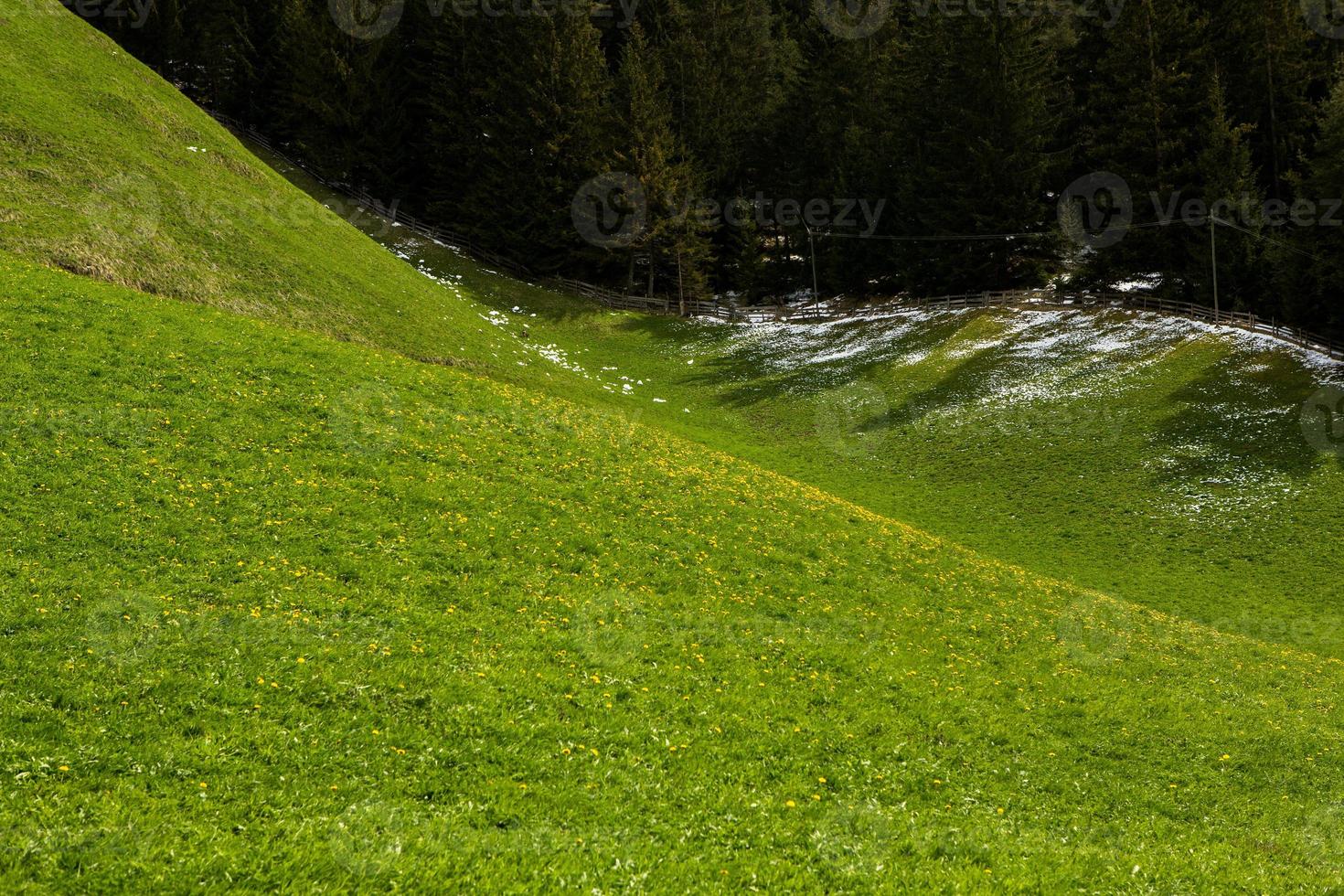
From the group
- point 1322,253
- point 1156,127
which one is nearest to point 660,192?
point 1156,127

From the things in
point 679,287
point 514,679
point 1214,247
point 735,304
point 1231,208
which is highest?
point 1231,208

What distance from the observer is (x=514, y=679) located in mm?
13258

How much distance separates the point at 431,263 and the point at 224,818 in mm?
59425

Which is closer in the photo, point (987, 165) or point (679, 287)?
point (987, 165)

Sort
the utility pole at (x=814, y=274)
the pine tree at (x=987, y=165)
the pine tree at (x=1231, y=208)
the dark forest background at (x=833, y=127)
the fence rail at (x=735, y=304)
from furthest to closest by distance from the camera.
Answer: the utility pole at (x=814, y=274), the pine tree at (x=987, y=165), the dark forest background at (x=833, y=127), the fence rail at (x=735, y=304), the pine tree at (x=1231, y=208)

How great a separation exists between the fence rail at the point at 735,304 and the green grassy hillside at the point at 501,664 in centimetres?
3960

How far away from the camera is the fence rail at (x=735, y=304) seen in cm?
5916

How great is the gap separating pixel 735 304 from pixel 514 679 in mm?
68438

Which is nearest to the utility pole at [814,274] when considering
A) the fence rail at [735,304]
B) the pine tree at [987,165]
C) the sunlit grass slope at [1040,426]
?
the fence rail at [735,304]

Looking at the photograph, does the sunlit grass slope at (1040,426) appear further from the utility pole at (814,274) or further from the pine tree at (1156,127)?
the pine tree at (1156,127)

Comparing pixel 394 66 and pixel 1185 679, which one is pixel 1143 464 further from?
pixel 394 66

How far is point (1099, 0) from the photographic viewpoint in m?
75.2

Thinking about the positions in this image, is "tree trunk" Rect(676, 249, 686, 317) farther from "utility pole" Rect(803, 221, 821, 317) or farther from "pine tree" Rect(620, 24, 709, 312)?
"utility pole" Rect(803, 221, 821, 317)

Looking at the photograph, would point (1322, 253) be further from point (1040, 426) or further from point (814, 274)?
point (814, 274)
